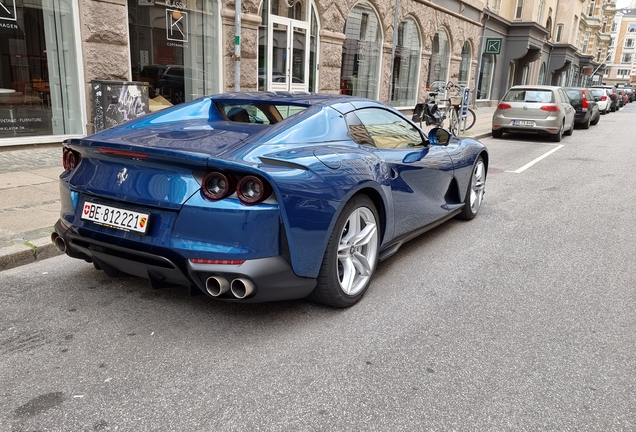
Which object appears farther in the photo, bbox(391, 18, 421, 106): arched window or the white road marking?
bbox(391, 18, 421, 106): arched window

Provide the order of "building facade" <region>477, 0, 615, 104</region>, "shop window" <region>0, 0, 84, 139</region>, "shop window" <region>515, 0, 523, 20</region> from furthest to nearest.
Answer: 1. "shop window" <region>515, 0, 523, 20</region>
2. "building facade" <region>477, 0, 615, 104</region>
3. "shop window" <region>0, 0, 84, 139</region>

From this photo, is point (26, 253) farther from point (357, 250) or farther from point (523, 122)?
point (523, 122)

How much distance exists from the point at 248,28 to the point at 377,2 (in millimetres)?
6452

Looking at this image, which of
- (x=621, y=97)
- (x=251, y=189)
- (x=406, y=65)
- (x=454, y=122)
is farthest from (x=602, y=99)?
(x=251, y=189)

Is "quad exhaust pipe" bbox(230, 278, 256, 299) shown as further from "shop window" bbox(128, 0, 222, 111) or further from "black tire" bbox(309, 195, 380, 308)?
"shop window" bbox(128, 0, 222, 111)

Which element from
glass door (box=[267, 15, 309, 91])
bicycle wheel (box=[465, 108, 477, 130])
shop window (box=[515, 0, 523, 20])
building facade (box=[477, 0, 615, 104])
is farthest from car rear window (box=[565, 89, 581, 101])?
shop window (box=[515, 0, 523, 20])

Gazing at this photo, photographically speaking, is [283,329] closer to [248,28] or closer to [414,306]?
[414,306]

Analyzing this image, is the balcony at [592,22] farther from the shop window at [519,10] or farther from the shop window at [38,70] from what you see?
the shop window at [38,70]

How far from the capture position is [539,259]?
4.89 meters

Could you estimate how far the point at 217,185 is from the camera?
2.91 m

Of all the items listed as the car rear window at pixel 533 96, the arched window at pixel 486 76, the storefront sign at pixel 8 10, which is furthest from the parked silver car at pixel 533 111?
the arched window at pixel 486 76

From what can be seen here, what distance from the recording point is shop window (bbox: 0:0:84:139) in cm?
839

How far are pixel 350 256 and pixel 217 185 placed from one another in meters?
1.18

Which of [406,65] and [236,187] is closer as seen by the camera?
[236,187]
